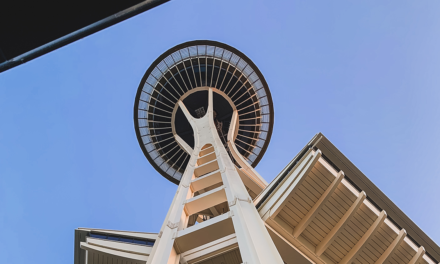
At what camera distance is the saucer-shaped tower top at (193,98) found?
2664cm

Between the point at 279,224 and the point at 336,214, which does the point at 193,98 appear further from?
the point at 336,214

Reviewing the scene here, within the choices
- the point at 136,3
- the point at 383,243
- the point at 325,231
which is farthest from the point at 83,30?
the point at 383,243

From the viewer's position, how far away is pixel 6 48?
5.64ft

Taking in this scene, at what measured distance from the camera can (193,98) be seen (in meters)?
28.2

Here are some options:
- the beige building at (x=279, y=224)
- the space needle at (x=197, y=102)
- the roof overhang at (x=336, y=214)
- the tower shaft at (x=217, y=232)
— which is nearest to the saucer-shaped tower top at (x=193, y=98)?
the space needle at (x=197, y=102)

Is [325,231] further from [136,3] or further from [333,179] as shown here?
[136,3]

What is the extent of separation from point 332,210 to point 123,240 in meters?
9.84

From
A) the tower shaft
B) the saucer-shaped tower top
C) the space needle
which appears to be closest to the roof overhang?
the tower shaft

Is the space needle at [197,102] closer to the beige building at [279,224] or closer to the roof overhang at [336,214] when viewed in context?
the beige building at [279,224]

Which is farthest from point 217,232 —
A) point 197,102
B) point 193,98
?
point 197,102

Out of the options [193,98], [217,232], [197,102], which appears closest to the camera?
[217,232]

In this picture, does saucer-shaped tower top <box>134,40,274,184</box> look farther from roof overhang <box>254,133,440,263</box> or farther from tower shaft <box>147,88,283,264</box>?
tower shaft <box>147,88,283,264</box>

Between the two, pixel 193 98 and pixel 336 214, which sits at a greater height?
pixel 193 98

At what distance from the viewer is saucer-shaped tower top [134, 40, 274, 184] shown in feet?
87.4
